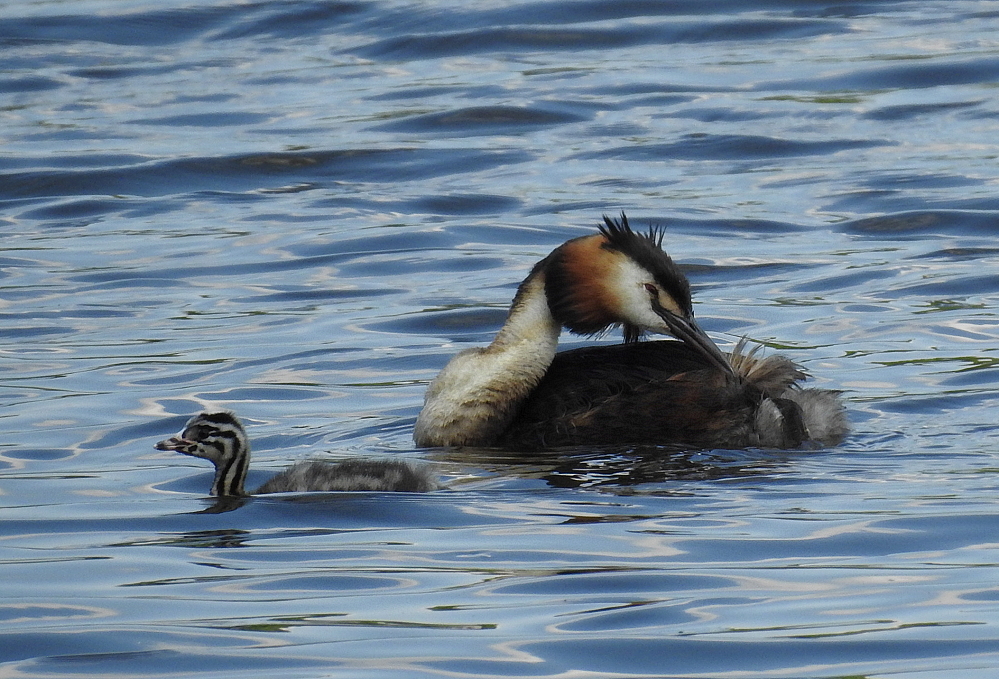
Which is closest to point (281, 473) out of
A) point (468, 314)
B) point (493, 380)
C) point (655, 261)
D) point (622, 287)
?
point (493, 380)

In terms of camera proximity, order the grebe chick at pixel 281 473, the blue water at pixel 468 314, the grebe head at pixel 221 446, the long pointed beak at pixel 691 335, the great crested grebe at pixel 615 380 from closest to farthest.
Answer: the blue water at pixel 468 314 → the grebe chick at pixel 281 473 → the grebe head at pixel 221 446 → the great crested grebe at pixel 615 380 → the long pointed beak at pixel 691 335

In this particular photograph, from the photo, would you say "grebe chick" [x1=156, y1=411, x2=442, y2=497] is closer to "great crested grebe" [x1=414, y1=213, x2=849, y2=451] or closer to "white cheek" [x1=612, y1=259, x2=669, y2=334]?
"great crested grebe" [x1=414, y1=213, x2=849, y2=451]

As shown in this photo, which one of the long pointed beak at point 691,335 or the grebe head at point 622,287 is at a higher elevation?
the grebe head at point 622,287

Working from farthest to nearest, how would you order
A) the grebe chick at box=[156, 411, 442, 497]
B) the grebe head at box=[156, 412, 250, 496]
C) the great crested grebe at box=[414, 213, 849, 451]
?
the great crested grebe at box=[414, 213, 849, 451]
the grebe head at box=[156, 412, 250, 496]
the grebe chick at box=[156, 411, 442, 497]

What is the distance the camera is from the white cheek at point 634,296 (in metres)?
8.80

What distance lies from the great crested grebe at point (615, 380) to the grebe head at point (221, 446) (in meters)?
1.18

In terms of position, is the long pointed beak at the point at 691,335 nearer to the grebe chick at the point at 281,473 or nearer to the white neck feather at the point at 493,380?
the white neck feather at the point at 493,380

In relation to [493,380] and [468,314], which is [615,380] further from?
[468,314]

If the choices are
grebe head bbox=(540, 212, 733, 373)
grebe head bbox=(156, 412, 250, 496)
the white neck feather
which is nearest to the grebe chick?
grebe head bbox=(156, 412, 250, 496)

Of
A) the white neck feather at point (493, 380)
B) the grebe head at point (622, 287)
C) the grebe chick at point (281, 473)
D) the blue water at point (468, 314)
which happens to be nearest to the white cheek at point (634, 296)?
the grebe head at point (622, 287)

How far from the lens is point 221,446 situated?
7773 millimetres

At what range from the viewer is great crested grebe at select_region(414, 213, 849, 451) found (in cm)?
841

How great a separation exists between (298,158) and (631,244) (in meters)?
9.30

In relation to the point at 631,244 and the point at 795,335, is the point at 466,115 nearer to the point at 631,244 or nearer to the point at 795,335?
the point at 795,335
